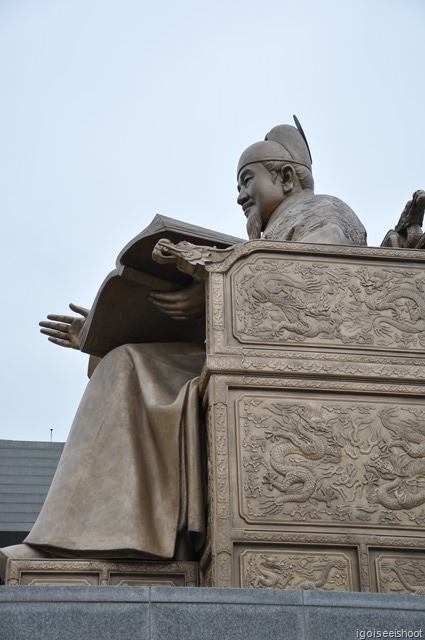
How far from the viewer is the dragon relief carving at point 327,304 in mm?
6699

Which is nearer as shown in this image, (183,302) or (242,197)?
(183,302)

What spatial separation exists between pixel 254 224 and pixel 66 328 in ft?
4.39

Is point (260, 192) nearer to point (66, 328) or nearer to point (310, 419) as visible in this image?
point (66, 328)

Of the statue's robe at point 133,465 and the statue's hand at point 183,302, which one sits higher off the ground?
the statue's hand at point 183,302

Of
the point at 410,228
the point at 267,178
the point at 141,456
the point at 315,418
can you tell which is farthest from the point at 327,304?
the point at 267,178

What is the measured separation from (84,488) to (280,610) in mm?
1788

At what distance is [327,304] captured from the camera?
6.82m

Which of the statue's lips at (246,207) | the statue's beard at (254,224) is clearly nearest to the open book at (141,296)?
the statue's beard at (254,224)

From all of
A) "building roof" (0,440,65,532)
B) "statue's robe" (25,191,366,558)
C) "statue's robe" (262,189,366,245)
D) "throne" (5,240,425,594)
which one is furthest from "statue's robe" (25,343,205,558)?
"building roof" (0,440,65,532)

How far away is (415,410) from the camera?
6.58 m

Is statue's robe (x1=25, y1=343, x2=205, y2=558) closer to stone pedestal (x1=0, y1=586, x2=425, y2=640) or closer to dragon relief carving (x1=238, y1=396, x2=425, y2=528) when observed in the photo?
dragon relief carving (x1=238, y1=396, x2=425, y2=528)

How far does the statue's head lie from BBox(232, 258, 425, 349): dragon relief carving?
1219 millimetres

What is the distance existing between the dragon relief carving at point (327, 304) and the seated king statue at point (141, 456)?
36 cm

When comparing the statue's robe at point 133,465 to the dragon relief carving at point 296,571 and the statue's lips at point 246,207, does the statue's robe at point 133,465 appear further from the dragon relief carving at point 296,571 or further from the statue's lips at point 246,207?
the statue's lips at point 246,207
